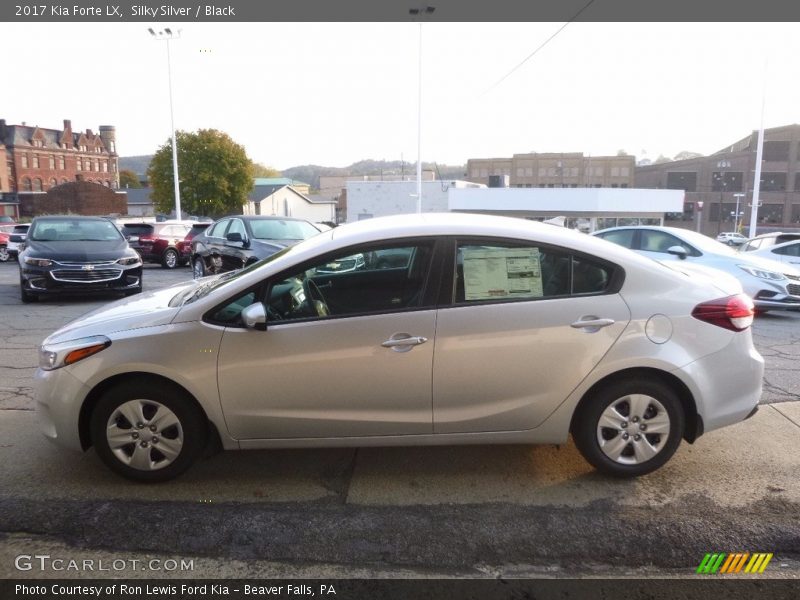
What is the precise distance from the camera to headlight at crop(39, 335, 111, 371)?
12.0 feet

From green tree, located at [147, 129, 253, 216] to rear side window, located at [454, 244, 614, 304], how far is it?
5364 centimetres

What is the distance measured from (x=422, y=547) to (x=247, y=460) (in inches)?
62.1

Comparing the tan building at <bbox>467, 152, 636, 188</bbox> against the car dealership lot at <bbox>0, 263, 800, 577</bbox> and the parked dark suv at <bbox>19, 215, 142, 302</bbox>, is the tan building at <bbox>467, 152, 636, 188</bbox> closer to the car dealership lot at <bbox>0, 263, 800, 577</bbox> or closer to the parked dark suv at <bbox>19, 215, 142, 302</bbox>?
the parked dark suv at <bbox>19, 215, 142, 302</bbox>

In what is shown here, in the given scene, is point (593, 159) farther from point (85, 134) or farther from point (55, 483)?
point (55, 483)

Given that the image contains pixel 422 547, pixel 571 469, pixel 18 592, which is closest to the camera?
pixel 18 592

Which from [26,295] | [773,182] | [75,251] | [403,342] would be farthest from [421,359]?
[773,182]

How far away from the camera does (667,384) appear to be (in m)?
3.71

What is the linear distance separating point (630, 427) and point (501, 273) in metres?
1.23

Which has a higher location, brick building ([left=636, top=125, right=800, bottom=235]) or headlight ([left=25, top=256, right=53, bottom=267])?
brick building ([left=636, top=125, right=800, bottom=235])

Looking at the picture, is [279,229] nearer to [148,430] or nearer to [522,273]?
[148,430]

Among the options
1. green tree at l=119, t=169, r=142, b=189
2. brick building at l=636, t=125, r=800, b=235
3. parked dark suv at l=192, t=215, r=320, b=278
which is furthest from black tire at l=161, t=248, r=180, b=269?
green tree at l=119, t=169, r=142, b=189

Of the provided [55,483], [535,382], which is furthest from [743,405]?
[55,483]

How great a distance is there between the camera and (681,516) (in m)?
3.43

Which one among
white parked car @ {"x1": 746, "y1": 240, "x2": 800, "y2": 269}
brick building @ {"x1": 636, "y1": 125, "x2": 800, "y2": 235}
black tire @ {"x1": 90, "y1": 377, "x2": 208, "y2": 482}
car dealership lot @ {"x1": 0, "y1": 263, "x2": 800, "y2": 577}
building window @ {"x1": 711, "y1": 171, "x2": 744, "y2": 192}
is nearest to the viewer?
car dealership lot @ {"x1": 0, "y1": 263, "x2": 800, "y2": 577}
